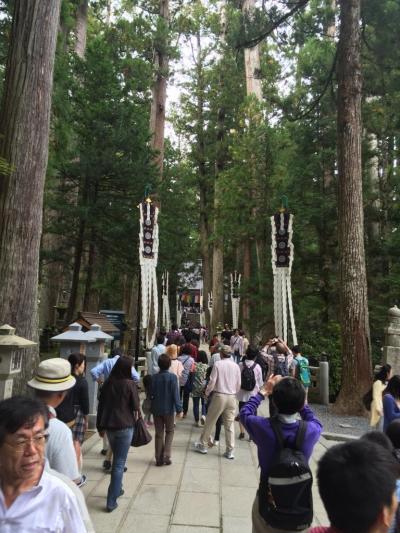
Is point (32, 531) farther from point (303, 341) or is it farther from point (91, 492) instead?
point (303, 341)

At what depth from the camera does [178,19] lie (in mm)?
20406

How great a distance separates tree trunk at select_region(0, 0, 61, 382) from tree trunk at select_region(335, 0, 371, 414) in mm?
6703

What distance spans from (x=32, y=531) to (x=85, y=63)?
16.4 meters

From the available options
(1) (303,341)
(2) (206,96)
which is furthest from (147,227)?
(2) (206,96)

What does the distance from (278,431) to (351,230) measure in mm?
8007

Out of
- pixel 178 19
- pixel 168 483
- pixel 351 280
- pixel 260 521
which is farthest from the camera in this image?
pixel 178 19

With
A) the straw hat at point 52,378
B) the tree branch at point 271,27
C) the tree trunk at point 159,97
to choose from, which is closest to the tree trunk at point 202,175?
the tree trunk at point 159,97

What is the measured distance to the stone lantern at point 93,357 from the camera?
7.52 meters

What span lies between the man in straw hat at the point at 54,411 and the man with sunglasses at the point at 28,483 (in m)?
0.52

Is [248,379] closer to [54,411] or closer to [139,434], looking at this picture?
[139,434]

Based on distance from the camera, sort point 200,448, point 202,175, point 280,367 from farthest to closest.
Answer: point 202,175 → point 280,367 → point 200,448

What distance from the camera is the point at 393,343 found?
35.1 feet

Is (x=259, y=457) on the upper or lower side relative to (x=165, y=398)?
upper

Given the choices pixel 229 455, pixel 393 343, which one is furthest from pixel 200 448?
pixel 393 343
